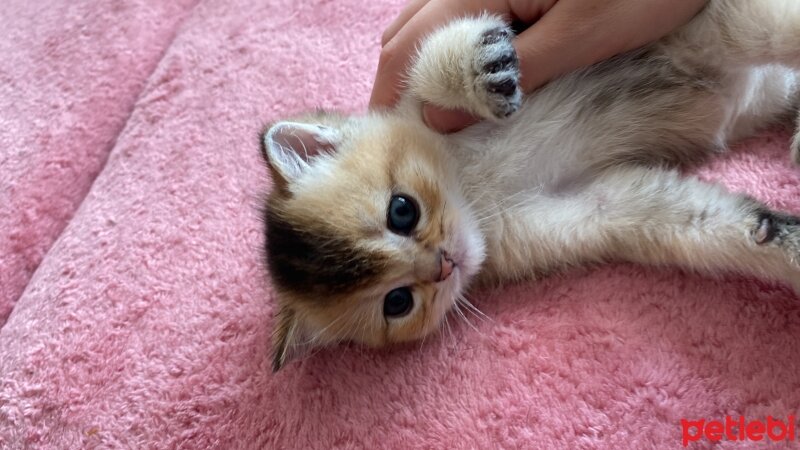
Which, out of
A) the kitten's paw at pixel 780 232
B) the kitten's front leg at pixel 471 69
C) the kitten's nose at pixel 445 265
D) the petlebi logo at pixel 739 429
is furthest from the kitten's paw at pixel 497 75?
the petlebi logo at pixel 739 429

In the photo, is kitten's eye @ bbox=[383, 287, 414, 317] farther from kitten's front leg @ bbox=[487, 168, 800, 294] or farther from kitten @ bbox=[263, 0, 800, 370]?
kitten's front leg @ bbox=[487, 168, 800, 294]

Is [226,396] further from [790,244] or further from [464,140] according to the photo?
[790,244]

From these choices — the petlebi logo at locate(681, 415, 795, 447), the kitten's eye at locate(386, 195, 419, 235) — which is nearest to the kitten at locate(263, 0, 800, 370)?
the kitten's eye at locate(386, 195, 419, 235)

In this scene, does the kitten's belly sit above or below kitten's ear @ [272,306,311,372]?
above

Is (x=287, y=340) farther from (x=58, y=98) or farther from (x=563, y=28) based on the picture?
(x=58, y=98)

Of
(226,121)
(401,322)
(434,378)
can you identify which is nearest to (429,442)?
(434,378)

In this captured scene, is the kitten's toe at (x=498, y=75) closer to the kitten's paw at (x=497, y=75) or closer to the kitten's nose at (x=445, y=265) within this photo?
the kitten's paw at (x=497, y=75)

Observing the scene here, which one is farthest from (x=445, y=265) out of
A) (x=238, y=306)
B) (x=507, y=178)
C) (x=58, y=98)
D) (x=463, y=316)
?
(x=58, y=98)
